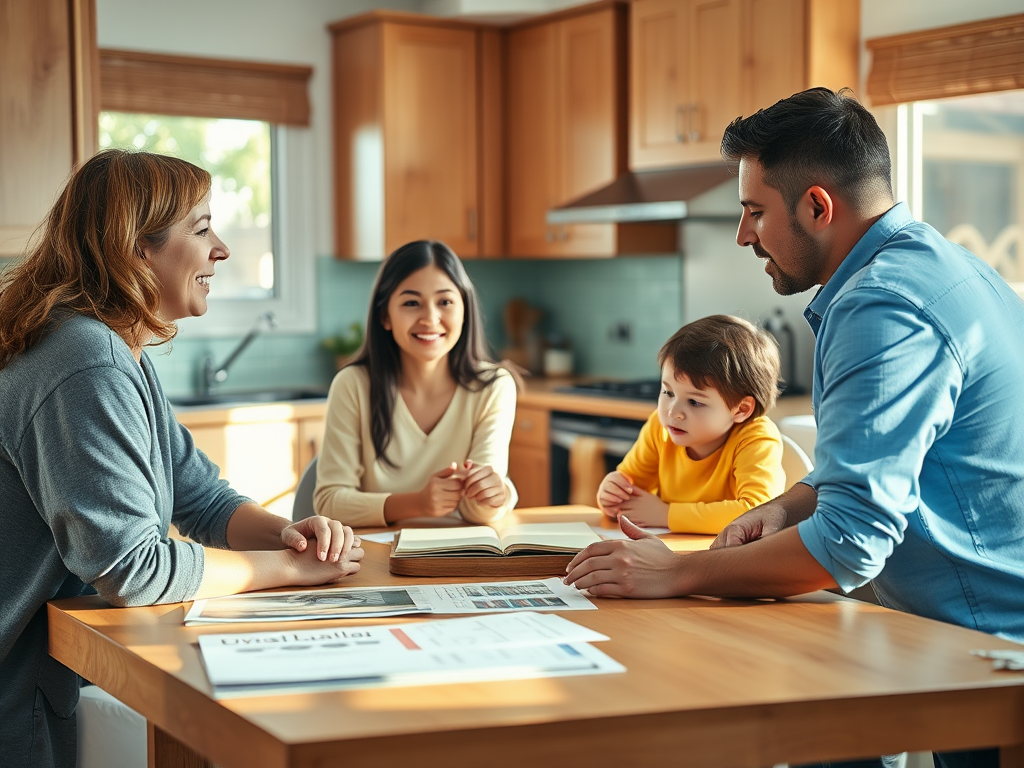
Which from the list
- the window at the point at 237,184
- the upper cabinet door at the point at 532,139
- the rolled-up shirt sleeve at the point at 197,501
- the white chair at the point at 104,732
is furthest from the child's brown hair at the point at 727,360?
the window at the point at 237,184

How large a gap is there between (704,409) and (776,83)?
2.07 meters

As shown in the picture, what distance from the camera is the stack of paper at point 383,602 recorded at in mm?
1576

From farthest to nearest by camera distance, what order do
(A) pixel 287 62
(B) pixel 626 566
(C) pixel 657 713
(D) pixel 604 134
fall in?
(A) pixel 287 62 → (D) pixel 604 134 → (B) pixel 626 566 → (C) pixel 657 713

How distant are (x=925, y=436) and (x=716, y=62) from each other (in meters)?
2.93

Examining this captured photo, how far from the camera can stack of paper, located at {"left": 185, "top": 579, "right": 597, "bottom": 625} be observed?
1.58 metres

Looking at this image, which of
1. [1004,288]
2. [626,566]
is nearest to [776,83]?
[1004,288]

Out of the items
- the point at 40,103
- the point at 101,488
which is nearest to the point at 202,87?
the point at 40,103

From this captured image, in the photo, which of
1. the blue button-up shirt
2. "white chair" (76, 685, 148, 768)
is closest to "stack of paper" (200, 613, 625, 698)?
the blue button-up shirt

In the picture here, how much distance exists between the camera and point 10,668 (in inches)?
68.0

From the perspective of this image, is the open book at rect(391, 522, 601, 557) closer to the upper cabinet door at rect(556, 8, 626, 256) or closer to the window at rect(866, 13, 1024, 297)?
the window at rect(866, 13, 1024, 297)

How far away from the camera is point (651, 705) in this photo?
1.19 m

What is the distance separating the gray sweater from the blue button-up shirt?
924 mm

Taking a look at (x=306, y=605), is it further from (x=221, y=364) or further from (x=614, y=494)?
(x=221, y=364)

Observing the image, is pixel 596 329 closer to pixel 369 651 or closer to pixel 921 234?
pixel 921 234
